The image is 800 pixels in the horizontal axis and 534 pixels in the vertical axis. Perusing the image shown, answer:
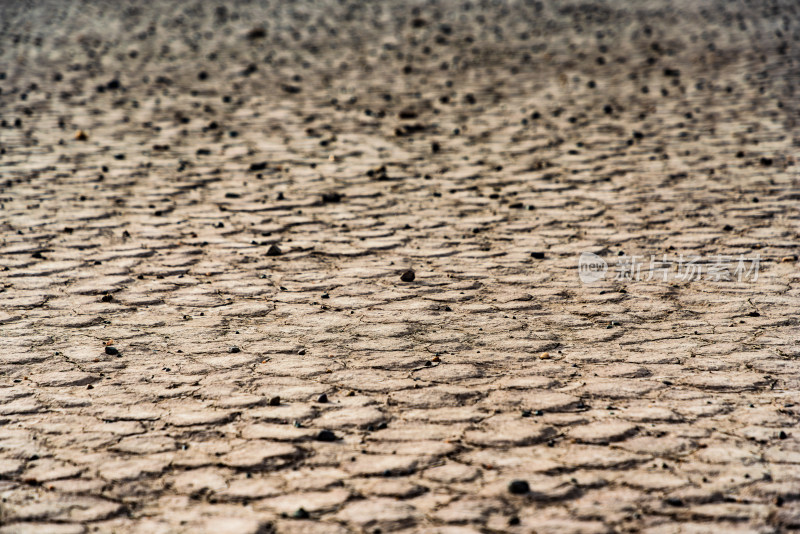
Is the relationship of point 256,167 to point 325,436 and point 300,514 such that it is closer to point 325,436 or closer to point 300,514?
point 325,436

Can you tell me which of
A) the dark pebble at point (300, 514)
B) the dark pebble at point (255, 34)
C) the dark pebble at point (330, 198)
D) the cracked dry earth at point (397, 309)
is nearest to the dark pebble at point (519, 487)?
the cracked dry earth at point (397, 309)

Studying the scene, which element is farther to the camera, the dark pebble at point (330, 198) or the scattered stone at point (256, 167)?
the scattered stone at point (256, 167)

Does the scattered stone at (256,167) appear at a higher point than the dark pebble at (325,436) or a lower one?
higher

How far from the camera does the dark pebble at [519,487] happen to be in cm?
259

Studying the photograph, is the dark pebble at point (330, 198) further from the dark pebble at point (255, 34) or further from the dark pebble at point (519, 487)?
the dark pebble at point (255, 34)

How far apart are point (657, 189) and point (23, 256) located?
451 centimetres

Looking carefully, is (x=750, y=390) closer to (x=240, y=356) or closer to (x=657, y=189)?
(x=240, y=356)

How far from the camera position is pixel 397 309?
13.5 ft

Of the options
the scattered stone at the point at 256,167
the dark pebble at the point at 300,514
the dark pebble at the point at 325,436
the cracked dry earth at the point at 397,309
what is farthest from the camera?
the scattered stone at the point at 256,167

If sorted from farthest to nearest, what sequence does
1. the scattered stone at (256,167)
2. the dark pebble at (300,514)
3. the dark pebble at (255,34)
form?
1. the dark pebble at (255,34)
2. the scattered stone at (256,167)
3. the dark pebble at (300,514)

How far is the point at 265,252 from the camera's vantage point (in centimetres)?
496

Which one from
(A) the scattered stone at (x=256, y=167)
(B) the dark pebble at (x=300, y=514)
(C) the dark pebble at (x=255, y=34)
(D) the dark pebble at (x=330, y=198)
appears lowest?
(B) the dark pebble at (x=300, y=514)

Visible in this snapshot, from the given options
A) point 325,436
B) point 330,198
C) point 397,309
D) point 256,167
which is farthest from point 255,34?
point 325,436

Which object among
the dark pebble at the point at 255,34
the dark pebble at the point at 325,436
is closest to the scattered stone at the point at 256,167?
the dark pebble at the point at 325,436
